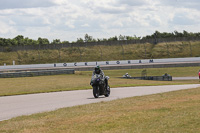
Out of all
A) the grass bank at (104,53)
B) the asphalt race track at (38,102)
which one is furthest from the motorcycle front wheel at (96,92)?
the grass bank at (104,53)

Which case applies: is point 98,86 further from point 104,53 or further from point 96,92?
point 104,53

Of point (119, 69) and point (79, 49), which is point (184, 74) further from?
point (79, 49)

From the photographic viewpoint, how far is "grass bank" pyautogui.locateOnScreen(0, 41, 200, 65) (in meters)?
84.6

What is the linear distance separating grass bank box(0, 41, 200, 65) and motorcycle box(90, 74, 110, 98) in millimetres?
62844

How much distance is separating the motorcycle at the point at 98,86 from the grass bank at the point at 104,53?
206ft

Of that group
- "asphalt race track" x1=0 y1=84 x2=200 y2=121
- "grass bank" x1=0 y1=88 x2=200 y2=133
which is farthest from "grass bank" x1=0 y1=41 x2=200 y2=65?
"grass bank" x1=0 y1=88 x2=200 y2=133

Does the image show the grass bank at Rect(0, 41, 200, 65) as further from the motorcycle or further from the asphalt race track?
the motorcycle

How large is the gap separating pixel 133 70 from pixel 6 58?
35086 millimetres

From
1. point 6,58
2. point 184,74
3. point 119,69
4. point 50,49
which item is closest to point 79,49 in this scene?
point 50,49

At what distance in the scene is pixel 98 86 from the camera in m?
20.3

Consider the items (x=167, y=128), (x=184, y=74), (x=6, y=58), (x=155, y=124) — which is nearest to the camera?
(x=167, y=128)

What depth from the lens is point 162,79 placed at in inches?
1793

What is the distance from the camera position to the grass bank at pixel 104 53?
84.6 meters

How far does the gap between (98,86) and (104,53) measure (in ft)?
222
